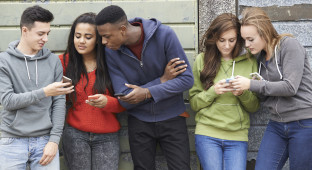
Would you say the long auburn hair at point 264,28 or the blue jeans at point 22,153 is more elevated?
the long auburn hair at point 264,28

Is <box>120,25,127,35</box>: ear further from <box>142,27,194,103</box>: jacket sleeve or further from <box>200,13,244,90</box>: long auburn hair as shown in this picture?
<box>200,13,244,90</box>: long auburn hair

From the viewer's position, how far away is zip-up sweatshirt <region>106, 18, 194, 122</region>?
3.52 meters

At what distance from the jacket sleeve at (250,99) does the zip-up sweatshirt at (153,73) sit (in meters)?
0.53

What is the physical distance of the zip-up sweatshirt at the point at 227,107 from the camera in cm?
365

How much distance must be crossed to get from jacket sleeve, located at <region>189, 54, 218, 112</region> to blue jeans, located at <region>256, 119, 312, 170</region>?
626 mm

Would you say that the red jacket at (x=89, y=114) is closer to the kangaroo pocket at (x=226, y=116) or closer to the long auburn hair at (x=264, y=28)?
the kangaroo pocket at (x=226, y=116)

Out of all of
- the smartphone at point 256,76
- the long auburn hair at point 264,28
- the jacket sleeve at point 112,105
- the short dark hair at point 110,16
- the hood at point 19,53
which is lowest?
the jacket sleeve at point 112,105

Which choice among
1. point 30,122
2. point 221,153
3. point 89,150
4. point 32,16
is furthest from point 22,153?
point 221,153

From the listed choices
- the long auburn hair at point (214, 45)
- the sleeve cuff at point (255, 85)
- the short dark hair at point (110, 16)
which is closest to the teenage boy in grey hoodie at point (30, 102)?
the short dark hair at point (110, 16)

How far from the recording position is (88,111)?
3.76 metres

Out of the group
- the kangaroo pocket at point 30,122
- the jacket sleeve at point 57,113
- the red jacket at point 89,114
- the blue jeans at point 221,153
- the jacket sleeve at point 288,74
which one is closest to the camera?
the jacket sleeve at point 288,74

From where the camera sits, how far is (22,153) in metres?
3.35

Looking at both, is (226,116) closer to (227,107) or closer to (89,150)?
(227,107)

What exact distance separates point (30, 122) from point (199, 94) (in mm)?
1631
